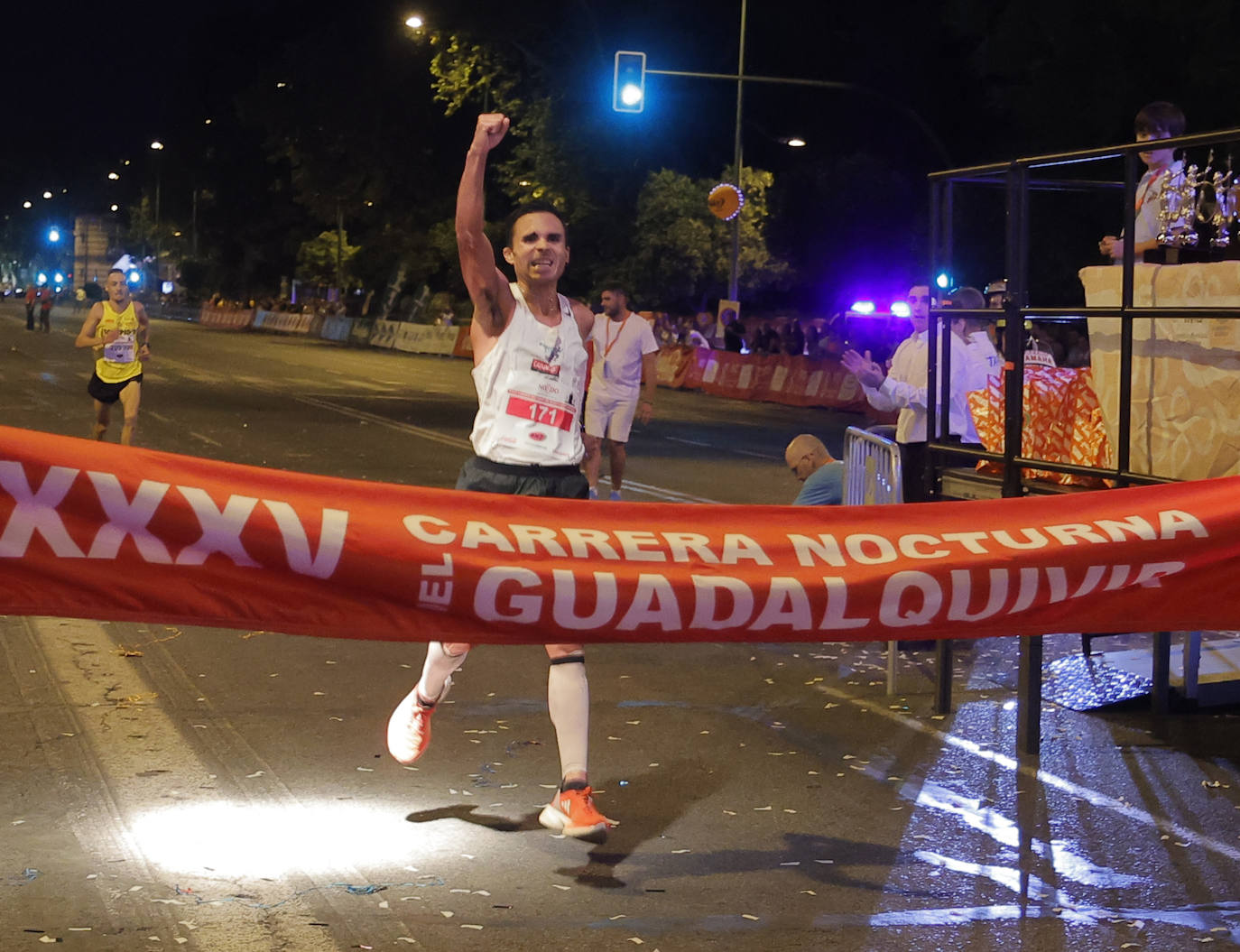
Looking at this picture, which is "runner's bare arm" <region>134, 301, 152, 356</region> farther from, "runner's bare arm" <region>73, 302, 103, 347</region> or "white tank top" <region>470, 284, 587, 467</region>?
"white tank top" <region>470, 284, 587, 467</region>

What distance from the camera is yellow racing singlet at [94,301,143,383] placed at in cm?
1520

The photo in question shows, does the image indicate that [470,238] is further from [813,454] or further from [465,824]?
[813,454]

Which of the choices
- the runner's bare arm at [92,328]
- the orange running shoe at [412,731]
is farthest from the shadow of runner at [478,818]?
the runner's bare arm at [92,328]

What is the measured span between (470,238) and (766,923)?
2.30m

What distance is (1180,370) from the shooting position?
638cm

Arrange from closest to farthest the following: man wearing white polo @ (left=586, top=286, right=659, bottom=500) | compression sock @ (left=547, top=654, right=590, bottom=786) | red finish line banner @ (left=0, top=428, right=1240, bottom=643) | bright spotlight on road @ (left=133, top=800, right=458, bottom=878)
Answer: red finish line banner @ (left=0, top=428, right=1240, bottom=643) < bright spotlight on road @ (left=133, top=800, right=458, bottom=878) < compression sock @ (left=547, top=654, right=590, bottom=786) < man wearing white polo @ (left=586, top=286, right=659, bottom=500)

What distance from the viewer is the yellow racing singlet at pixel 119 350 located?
15203 mm

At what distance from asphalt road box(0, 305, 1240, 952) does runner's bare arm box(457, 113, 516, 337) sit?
97 cm

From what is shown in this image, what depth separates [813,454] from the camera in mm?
9281

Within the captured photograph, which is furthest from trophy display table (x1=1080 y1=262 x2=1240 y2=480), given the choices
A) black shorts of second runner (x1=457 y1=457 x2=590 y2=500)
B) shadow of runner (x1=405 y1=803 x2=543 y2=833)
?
shadow of runner (x1=405 y1=803 x2=543 y2=833)

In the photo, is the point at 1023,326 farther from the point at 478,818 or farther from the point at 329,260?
the point at 329,260

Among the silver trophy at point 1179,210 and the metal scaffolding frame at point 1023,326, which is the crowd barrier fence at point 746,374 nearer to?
the metal scaffolding frame at point 1023,326

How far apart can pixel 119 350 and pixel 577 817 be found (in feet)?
36.5

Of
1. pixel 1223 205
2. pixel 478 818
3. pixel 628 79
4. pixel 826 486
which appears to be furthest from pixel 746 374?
pixel 478 818
